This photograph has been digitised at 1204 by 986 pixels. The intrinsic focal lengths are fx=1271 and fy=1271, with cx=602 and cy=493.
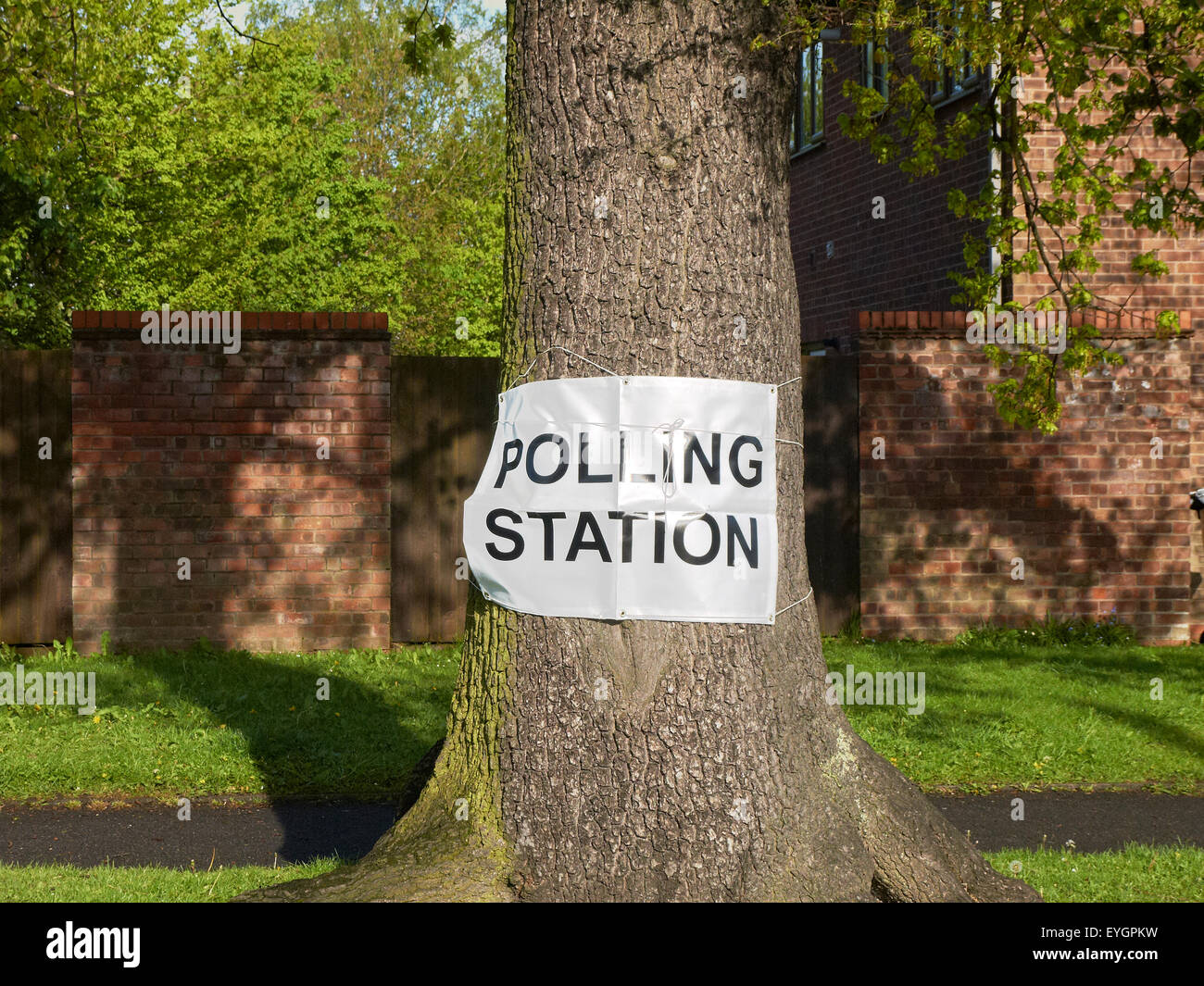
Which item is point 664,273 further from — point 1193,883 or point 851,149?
point 851,149

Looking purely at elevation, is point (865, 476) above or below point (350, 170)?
below

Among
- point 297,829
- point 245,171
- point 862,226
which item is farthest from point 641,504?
point 245,171

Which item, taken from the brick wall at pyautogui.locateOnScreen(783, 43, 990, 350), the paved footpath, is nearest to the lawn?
the paved footpath

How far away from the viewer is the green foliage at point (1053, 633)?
418 inches

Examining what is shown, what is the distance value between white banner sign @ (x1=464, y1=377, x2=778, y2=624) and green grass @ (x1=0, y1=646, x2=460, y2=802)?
10.7 feet

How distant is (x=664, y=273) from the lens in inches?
148

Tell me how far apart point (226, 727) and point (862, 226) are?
422 inches

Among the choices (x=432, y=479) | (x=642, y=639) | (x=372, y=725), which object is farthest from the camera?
(x=432, y=479)

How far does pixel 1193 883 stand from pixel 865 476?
18.9 feet

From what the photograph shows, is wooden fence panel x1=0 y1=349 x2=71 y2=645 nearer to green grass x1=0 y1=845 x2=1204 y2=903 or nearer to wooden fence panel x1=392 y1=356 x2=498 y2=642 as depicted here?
wooden fence panel x1=392 y1=356 x2=498 y2=642

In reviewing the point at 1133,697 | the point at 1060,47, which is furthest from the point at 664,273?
the point at 1133,697

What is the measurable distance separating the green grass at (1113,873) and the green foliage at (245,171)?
5319mm

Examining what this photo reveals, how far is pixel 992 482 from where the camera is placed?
10766 mm

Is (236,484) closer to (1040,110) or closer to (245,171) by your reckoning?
(1040,110)
